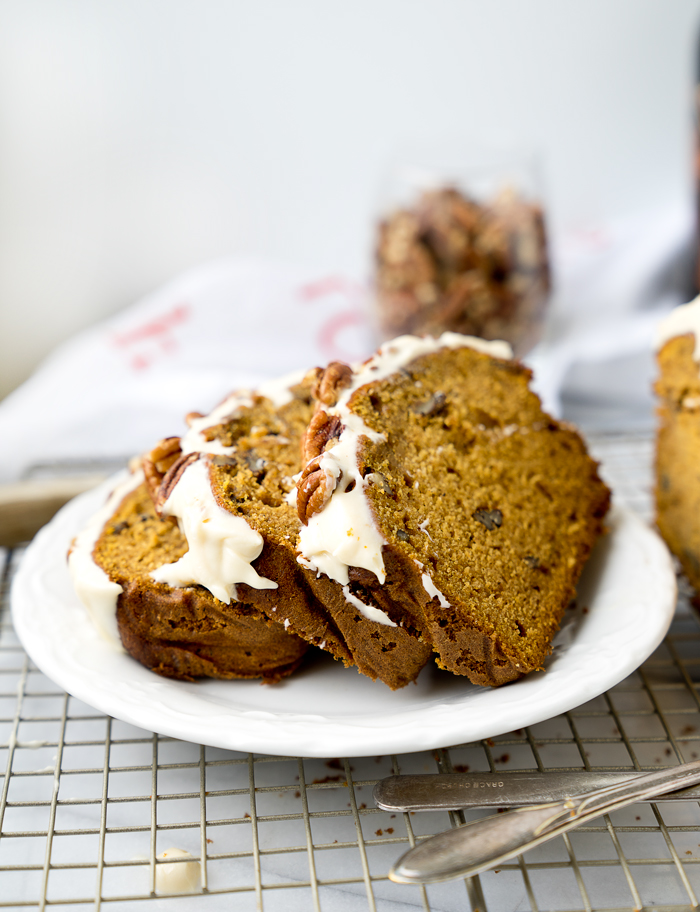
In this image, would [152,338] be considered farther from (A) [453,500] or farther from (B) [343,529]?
(B) [343,529]

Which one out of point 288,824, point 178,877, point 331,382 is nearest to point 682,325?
point 331,382

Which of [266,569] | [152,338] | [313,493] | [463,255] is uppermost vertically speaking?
[313,493]

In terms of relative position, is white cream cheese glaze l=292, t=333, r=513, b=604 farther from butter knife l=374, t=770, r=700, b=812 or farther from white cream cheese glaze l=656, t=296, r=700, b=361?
white cream cheese glaze l=656, t=296, r=700, b=361

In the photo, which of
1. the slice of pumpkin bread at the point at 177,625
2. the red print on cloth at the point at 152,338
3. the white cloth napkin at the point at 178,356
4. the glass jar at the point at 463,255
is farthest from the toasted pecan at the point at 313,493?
the red print on cloth at the point at 152,338

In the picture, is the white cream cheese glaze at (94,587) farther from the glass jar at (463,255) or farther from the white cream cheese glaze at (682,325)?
the glass jar at (463,255)

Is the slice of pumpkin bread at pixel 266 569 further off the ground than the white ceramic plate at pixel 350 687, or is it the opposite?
the slice of pumpkin bread at pixel 266 569

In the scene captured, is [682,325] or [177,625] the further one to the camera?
[682,325]

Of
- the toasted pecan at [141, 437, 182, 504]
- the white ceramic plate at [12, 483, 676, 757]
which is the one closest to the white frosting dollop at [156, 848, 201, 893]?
the white ceramic plate at [12, 483, 676, 757]
